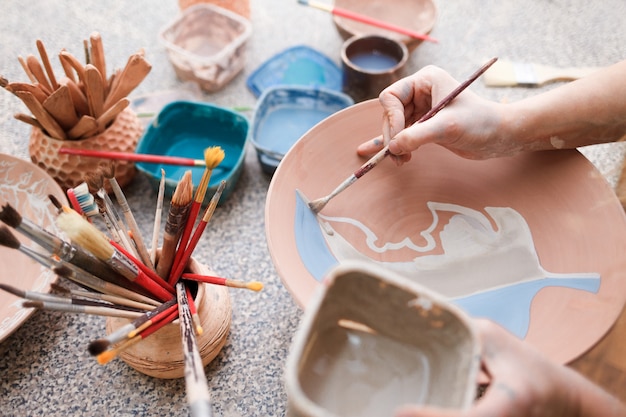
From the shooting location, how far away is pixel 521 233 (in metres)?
0.81

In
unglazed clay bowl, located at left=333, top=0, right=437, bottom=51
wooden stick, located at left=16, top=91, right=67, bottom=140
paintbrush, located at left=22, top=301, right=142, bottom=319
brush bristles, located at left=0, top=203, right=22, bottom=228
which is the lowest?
unglazed clay bowl, located at left=333, top=0, right=437, bottom=51

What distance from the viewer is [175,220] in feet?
2.30

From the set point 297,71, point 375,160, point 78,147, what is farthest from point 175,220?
point 297,71

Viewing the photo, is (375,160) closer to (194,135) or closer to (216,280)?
(216,280)

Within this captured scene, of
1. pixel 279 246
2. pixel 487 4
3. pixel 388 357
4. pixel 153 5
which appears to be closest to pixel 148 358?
pixel 279 246

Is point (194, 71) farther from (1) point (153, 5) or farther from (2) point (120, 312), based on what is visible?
(2) point (120, 312)

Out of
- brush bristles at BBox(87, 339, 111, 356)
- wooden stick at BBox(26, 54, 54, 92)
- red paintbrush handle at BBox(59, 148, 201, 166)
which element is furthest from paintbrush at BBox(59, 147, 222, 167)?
brush bristles at BBox(87, 339, 111, 356)

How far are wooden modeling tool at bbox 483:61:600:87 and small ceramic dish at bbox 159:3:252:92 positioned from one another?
25.6 inches

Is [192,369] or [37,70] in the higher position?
[37,70]

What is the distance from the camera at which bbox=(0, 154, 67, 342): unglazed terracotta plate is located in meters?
0.90

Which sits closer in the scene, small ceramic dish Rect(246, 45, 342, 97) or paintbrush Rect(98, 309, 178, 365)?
paintbrush Rect(98, 309, 178, 365)

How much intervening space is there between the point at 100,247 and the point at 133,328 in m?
0.11

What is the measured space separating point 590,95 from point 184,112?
84cm

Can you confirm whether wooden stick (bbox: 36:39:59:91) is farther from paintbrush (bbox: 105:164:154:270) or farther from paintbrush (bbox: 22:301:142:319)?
paintbrush (bbox: 22:301:142:319)
